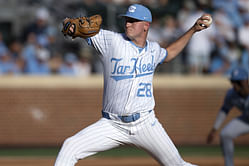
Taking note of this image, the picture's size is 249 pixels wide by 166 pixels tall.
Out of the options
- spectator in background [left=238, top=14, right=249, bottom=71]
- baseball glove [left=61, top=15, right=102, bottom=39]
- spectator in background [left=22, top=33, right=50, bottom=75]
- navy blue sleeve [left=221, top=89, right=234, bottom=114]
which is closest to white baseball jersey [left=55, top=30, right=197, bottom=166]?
baseball glove [left=61, top=15, right=102, bottom=39]

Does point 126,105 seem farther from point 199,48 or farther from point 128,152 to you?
point 199,48

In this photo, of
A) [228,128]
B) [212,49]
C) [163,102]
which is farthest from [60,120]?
[228,128]

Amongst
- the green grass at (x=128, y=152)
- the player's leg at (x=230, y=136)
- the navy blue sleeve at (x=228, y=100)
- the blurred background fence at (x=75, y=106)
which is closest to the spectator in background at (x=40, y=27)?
the blurred background fence at (x=75, y=106)

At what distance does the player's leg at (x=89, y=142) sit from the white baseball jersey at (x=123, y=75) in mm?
211

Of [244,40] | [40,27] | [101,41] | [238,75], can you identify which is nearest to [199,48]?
[244,40]

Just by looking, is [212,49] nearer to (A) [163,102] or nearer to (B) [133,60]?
(A) [163,102]

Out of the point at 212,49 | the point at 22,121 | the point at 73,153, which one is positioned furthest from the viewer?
the point at 212,49

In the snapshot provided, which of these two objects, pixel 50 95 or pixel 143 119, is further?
pixel 50 95

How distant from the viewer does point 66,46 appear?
1292 cm

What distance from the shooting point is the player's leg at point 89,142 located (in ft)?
15.5

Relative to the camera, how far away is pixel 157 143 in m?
4.93

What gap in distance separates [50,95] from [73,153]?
751cm

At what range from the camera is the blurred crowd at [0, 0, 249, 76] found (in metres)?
12.3

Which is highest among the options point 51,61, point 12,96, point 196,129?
point 51,61
